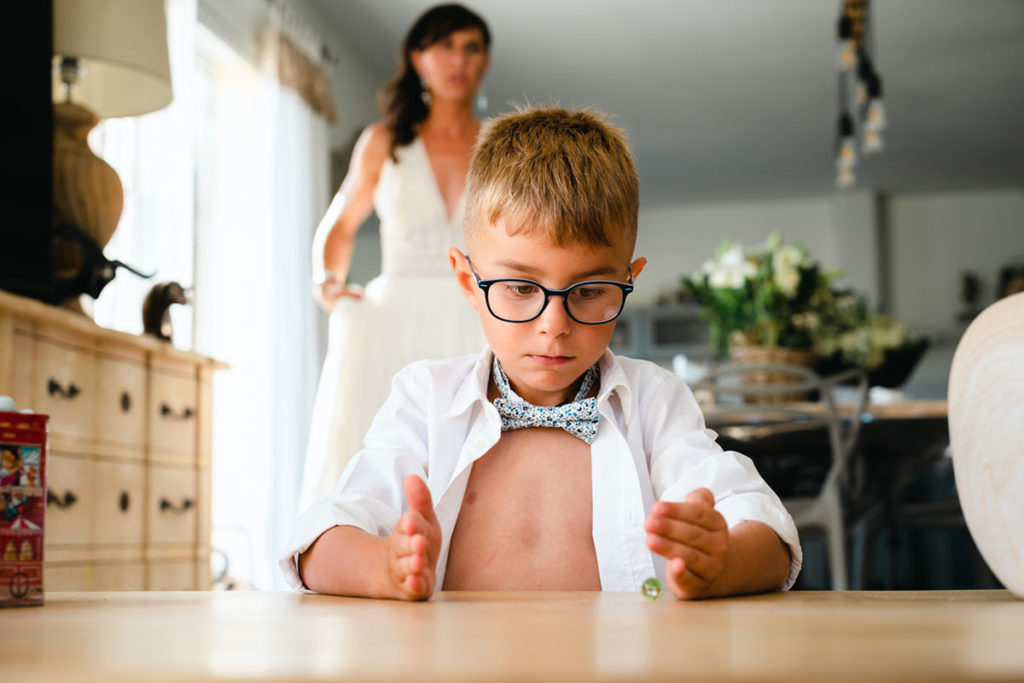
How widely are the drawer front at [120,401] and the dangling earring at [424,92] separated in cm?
117

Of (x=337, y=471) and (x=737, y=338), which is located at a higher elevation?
(x=737, y=338)

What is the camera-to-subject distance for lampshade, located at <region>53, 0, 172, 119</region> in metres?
2.13

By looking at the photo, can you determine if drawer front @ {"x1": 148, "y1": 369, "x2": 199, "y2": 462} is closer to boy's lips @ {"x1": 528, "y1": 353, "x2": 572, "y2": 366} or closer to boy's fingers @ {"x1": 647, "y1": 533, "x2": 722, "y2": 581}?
boy's lips @ {"x1": 528, "y1": 353, "x2": 572, "y2": 366}

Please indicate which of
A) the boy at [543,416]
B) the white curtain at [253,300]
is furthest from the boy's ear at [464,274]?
the white curtain at [253,300]

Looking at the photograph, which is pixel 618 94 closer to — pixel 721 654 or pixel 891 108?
pixel 891 108

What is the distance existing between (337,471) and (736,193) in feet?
23.7

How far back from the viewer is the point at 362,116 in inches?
231

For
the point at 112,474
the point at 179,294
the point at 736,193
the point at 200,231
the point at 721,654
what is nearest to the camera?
the point at 721,654

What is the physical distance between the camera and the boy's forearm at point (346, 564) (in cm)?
72

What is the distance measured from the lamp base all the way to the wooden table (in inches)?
64.1

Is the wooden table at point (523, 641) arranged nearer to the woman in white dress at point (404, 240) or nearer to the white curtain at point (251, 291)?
the woman in white dress at point (404, 240)

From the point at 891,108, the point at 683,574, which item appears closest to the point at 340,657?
the point at 683,574

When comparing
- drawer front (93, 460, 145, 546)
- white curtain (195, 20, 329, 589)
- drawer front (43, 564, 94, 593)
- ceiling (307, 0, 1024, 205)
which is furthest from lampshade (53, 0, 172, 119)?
ceiling (307, 0, 1024, 205)

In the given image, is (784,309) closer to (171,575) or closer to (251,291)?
(171,575)
